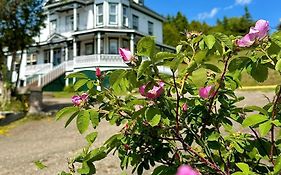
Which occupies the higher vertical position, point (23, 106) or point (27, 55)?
point (27, 55)

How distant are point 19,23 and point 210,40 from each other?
16.4 meters

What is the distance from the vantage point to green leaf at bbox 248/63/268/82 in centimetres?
158

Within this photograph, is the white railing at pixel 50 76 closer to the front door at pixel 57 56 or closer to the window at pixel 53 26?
the front door at pixel 57 56

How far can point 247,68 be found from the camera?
1599 millimetres

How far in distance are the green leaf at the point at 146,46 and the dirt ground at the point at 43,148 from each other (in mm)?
4762

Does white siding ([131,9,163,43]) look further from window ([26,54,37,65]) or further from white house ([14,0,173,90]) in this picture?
window ([26,54,37,65])

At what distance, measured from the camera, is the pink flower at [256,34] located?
1482 mm

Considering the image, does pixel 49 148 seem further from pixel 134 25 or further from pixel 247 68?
pixel 134 25

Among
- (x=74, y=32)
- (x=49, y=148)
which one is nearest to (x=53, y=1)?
(x=74, y=32)

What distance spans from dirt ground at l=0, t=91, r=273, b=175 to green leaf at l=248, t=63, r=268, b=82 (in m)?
4.65

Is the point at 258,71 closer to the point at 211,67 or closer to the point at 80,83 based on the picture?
the point at 211,67

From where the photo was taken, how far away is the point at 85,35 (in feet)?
120

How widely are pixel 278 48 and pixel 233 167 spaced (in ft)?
2.38

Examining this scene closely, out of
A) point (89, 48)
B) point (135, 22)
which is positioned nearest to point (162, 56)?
point (89, 48)
